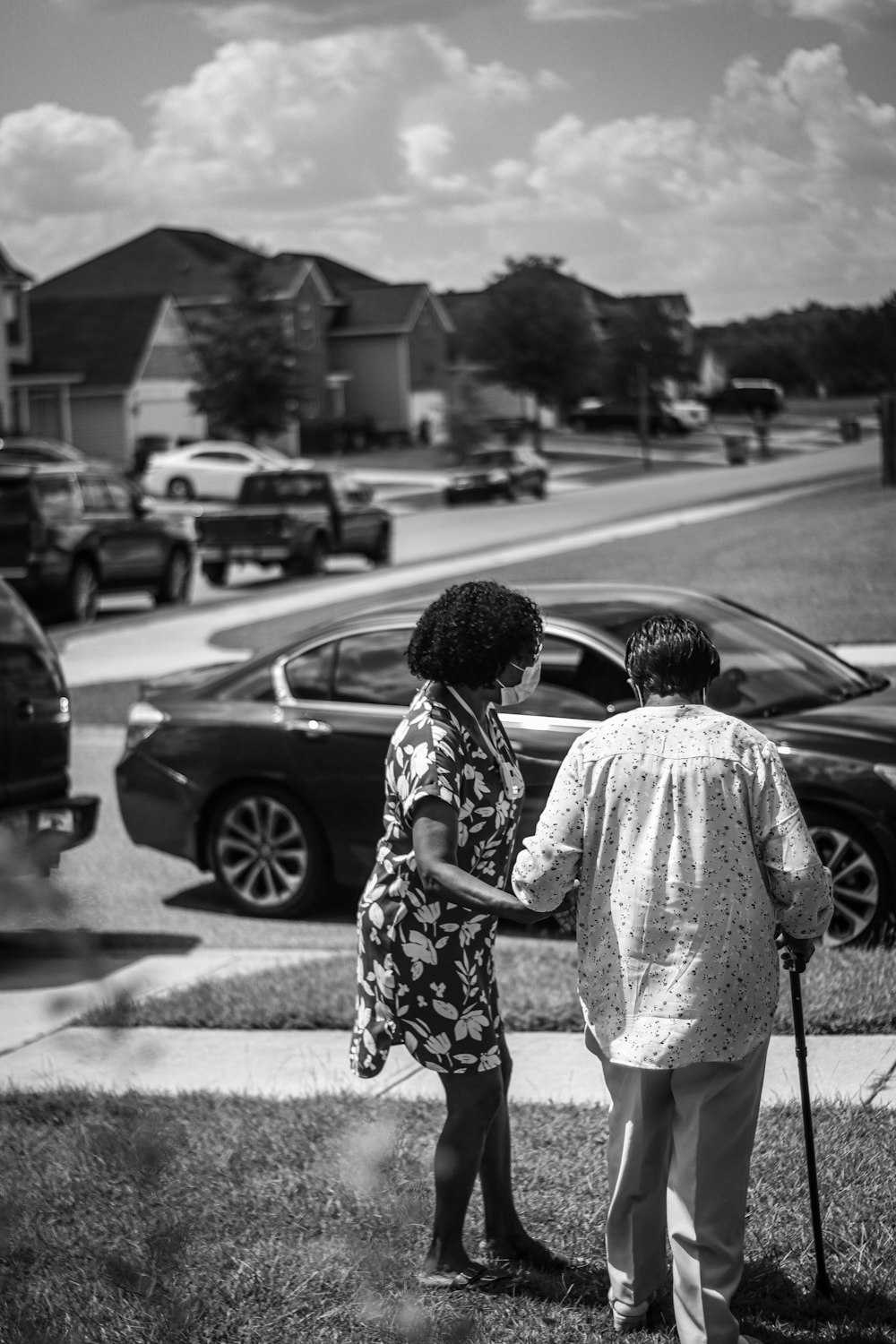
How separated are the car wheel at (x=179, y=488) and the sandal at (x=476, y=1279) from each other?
45071 mm

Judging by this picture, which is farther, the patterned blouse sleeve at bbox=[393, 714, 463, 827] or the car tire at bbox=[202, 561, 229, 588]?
the car tire at bbox=[202, 561, 229, 588]

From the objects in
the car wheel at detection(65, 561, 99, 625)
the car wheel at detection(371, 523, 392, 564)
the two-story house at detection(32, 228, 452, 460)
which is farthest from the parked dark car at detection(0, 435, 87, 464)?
the two-story house at detection(32, 228, 452, 460)

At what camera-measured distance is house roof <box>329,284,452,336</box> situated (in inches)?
3061

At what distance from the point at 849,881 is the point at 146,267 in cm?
7647

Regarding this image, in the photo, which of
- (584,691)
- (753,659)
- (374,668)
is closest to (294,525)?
(374,668)

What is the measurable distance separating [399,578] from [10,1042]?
19.0 metres

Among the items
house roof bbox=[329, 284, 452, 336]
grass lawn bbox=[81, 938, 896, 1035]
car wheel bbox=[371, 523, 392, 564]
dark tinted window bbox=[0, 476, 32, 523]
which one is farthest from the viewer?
house roof bbox=[329, 284, 452, 336]

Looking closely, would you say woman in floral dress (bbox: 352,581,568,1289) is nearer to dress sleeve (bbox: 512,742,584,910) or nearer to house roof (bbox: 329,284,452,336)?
dress sleeve (bbox: 512,742,584,910)

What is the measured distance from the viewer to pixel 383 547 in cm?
2844

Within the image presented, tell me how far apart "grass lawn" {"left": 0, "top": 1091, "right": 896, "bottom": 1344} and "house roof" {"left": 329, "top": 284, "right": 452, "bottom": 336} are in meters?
74.2

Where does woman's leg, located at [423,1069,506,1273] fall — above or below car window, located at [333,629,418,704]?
below

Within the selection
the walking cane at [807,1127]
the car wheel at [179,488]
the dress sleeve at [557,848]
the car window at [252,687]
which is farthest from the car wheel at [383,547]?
the dress sleeve at [557,848]

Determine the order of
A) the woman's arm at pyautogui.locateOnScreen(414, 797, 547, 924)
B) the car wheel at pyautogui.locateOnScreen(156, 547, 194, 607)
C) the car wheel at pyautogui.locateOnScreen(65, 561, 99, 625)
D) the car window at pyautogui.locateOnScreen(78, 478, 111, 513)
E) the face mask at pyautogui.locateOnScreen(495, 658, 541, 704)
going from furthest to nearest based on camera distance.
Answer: the car wheel at pyautogui.locateOnScreen(156, 547, 194, 607), the car window at pyautogui.locateOnScreen(78, 478, 111, 513), the car wheel at pyautogui.locateOnScreen(65, 561, 99, 625), the face mask at pyautogui.locateOnScreen(495, 658, 541, 704), the woman's arm at pyautogui.locateOnScreen(414, 797, 547, 924)

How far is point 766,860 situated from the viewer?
3.45 metres
